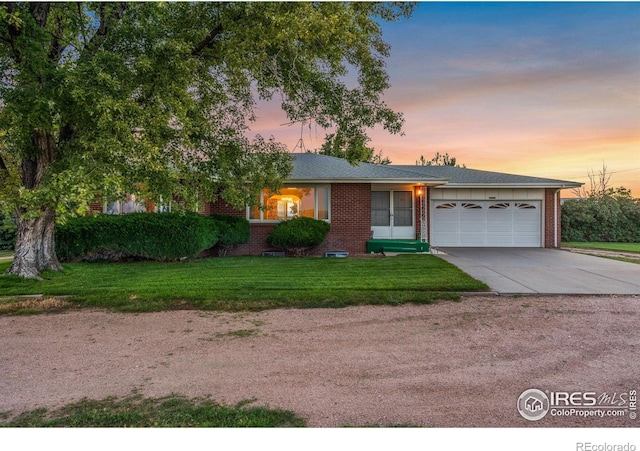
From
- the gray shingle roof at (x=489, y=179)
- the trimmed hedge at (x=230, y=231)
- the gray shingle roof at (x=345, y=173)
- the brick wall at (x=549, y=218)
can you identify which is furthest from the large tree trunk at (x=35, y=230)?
the brick wall at (x=549, y=218)

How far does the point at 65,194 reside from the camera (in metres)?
5.88

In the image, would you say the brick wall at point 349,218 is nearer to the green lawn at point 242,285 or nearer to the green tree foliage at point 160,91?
the green lawn at point 242,285

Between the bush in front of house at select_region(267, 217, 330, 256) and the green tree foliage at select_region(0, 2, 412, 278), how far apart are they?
10.2 feet

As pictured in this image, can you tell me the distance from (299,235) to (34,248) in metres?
7.25

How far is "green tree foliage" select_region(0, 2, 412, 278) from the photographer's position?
5.93m

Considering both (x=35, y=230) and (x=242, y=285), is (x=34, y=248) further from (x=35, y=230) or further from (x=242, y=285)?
(x=242, y=285)

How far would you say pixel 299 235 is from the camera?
1298 cm

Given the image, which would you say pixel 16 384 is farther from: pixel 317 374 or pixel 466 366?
pixel 466 366

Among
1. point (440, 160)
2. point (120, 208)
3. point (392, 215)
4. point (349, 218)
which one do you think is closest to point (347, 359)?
point (349, 218)

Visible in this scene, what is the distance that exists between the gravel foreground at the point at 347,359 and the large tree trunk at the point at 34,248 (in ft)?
10.7

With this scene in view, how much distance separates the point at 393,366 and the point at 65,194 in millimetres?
5447

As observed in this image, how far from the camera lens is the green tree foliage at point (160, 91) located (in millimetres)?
5930

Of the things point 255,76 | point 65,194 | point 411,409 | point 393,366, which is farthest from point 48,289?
point 411,409

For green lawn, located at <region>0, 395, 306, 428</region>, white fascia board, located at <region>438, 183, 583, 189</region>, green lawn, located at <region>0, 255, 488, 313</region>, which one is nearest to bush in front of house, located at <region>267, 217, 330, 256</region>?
green lawn, located at <region>0, 255, 488, 313</region>
